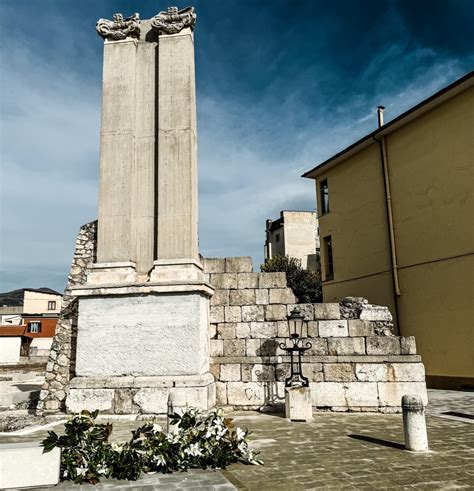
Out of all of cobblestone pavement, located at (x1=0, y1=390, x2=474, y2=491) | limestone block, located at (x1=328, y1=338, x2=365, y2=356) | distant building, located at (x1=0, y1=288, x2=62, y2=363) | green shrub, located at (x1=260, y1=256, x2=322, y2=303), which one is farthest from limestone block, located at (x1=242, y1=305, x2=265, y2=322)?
distant building, located at (x1=0, y1=288, x2=62, y2=363)

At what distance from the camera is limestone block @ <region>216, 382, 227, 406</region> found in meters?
8.97

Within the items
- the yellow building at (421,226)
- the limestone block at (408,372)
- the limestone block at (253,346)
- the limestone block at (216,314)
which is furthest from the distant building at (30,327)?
the limestone block at (408,372)

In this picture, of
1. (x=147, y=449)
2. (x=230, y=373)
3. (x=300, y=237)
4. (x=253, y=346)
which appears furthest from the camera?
(x=300, y=237)

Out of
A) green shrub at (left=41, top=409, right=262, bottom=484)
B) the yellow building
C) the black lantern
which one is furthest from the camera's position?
the yellow building

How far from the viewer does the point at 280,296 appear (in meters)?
9.65

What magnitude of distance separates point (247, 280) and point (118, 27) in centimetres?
590

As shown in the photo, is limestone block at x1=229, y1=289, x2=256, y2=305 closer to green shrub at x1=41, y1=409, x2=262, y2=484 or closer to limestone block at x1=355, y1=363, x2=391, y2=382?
limestone block at x1=355, y1=363, x2=391, y2=382

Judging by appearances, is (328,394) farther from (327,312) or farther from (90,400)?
(90,400)

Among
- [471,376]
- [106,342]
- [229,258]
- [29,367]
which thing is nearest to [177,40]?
[229,258]

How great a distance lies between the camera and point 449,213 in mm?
14414

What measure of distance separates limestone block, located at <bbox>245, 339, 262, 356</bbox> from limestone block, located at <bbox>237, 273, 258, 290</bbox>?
1.12m

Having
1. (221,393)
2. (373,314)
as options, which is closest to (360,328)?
(373,314)

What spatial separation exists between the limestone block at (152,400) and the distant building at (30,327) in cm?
3105

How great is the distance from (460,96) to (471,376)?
27.8ft
